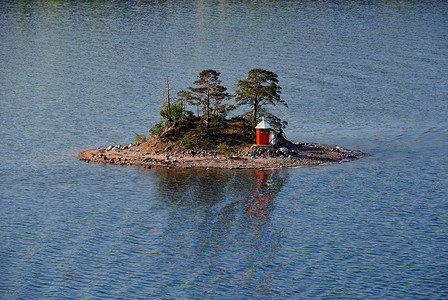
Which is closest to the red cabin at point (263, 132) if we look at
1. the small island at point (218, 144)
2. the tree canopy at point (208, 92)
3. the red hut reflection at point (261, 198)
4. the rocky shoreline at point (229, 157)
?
the small island at point (218, 144)

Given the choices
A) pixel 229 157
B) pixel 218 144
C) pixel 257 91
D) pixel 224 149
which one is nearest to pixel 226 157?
pixel 229 157

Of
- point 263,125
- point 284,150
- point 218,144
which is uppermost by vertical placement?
point 263,125

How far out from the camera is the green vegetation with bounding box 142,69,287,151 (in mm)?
78938

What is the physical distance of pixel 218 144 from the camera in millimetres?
78750

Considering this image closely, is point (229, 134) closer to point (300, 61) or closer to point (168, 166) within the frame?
point (168, 166)

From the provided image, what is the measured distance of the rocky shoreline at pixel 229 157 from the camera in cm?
7569

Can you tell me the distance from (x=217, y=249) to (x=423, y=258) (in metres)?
14.4

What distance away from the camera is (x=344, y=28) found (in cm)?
17250

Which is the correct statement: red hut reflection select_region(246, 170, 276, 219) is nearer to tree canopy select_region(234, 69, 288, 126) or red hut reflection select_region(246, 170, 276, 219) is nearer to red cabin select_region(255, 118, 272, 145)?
red cabin select_region(255, 118, 272, 145)

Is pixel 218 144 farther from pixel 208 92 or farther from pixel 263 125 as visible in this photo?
pixel 208 92

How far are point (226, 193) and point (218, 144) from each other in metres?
12.4

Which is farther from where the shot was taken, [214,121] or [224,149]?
[214,121]

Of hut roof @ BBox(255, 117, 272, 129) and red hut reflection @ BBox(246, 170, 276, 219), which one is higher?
hut roof @ BBox(255, 117, 272, 129)

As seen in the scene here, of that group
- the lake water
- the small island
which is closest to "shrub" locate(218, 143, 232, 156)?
the small island
